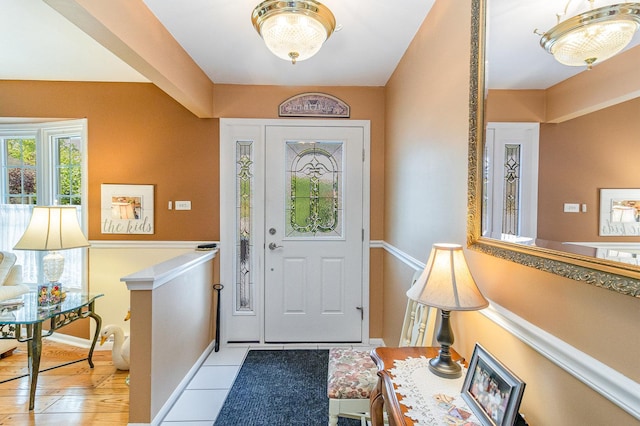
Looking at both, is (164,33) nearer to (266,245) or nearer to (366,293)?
(266,245)

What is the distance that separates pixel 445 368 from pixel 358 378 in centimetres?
59

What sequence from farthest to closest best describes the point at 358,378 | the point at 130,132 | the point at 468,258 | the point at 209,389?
the point at 130,132 < the point at 209,389 < the point at 358,378 < the point at 468,258

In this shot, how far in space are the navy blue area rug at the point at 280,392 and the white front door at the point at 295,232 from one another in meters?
0.28

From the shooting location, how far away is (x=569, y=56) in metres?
0.82

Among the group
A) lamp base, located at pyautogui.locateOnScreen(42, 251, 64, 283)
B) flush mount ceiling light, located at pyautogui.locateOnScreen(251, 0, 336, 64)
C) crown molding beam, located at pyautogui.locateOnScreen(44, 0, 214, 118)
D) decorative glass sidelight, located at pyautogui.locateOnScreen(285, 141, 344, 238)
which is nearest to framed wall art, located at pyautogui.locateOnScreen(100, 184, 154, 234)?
lamp base, located at pyautogui.locateOnScreen(42, 251, 64, 283)

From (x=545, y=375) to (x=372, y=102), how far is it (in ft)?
8.56

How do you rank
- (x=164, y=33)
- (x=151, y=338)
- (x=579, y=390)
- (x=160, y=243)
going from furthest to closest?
(x=160, y=243) → (x=164, y=33) → (x=151, y=338) → (x=579, y=390)

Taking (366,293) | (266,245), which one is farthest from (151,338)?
(366,293)

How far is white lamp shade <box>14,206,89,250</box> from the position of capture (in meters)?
2.30

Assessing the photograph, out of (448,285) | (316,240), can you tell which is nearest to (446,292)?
(448,285)

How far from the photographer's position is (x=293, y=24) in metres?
1.47

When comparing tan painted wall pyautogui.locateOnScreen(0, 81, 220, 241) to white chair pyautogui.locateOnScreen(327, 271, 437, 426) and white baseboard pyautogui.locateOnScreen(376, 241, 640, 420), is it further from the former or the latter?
white baseboard pyautogui.locateOnScreen(376, 241, 640, 420)

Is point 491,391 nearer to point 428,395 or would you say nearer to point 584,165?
point 428,395

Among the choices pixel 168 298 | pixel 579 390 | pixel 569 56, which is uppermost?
pixel 569 56
